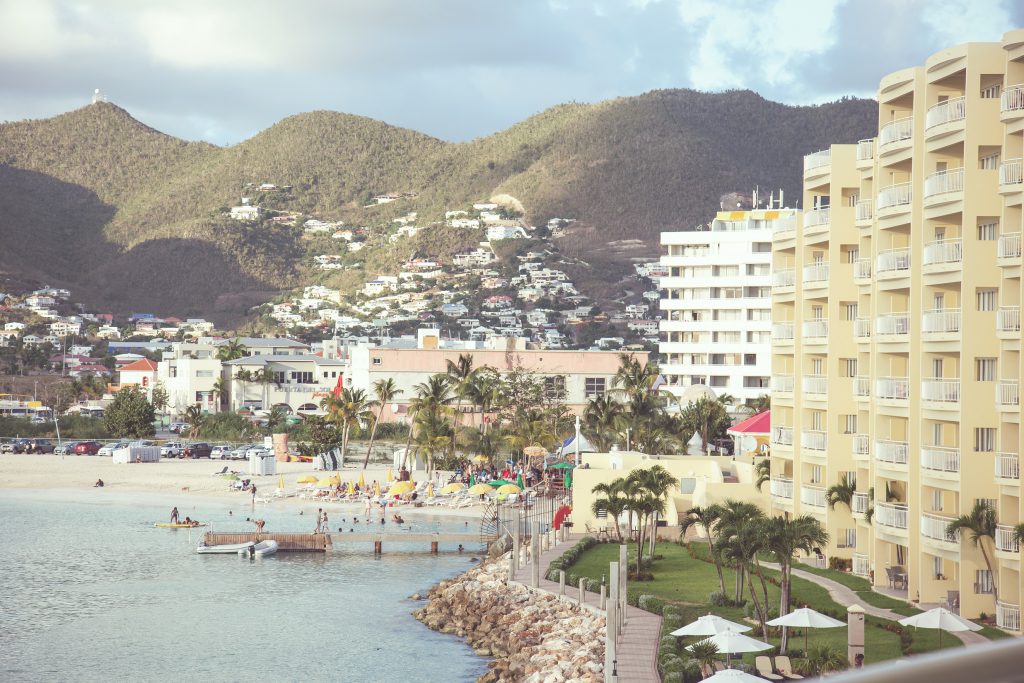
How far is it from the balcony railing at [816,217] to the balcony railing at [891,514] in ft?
39.8

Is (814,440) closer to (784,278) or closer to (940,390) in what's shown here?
(784,278)

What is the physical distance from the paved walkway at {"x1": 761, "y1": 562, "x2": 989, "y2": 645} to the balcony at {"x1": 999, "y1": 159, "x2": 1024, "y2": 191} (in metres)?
10.3

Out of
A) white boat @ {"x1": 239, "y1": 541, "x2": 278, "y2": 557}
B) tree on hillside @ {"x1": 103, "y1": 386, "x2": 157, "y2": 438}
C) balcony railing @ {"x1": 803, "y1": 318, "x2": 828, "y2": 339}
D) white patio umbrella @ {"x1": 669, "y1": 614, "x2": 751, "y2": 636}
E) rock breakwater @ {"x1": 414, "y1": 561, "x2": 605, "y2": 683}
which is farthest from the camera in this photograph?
tree on hillside @ {"x1": 103, "y1": 386, "x2": 157, "y2": 438}

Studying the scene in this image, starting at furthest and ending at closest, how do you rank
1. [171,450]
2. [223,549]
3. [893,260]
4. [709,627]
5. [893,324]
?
[171,450] → [223,549] → [893,324] → [893,260] → [709,627]

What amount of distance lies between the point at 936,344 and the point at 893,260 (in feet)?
11.5

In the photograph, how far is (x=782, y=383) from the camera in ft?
154

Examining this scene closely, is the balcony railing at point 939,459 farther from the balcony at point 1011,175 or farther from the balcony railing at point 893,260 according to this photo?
the balcony at point 1011,175

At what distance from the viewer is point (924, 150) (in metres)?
33.7

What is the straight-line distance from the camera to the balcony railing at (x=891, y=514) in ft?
114

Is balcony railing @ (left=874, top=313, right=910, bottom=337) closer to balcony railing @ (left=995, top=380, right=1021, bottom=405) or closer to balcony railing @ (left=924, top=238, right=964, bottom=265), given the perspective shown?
balcony railing @ (left=924, top=238, right=964, bottom=265)

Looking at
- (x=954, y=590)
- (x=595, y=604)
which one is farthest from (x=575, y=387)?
(x=954, y=590)

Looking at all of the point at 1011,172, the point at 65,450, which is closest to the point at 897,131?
the point at 1011,172

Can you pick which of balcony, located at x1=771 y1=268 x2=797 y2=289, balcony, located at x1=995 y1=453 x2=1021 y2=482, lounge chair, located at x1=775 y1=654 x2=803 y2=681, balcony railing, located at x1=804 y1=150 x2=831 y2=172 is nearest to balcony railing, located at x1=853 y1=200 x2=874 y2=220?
balcony railing, located at x1=804 y1=150 x2=831 y2=172

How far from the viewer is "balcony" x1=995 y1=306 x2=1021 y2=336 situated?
95.9 feet
